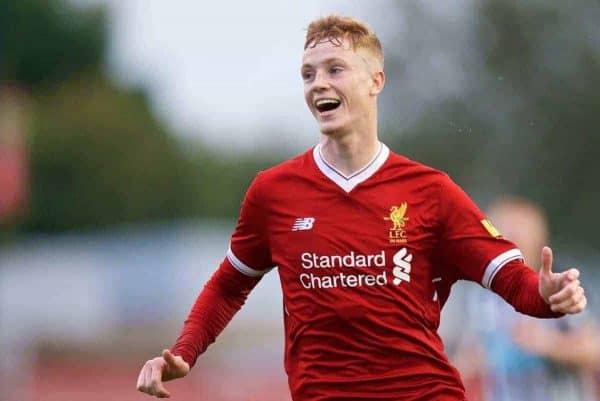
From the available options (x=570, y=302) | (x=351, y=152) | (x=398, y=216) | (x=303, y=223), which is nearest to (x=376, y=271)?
(x=398, y=216)

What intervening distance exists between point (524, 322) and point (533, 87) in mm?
2283

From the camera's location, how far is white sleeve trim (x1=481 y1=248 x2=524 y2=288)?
4.39m

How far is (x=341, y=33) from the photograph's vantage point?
4625 millimetres

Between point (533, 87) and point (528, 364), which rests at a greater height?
point (533, 87)

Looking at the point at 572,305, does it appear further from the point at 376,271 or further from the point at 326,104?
the point at 326,104

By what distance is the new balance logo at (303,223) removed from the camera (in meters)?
4.51

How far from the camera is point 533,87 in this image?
9.07m

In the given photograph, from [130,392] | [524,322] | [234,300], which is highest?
[234,300]

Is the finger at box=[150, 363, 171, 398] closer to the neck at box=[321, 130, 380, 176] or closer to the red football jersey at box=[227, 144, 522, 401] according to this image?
the red football jersey at box=[227, 144, 522, 401]

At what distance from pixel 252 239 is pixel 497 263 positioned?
0.89m

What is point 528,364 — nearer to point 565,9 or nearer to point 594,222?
point 594,222

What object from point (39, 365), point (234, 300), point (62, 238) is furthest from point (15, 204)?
point (234, 300)

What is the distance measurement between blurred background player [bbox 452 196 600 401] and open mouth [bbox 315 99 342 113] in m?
2.84

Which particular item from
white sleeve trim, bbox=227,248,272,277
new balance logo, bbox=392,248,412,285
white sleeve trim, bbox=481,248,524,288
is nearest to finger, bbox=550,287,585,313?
white sleeve trim, bbox=481,248,524,288
